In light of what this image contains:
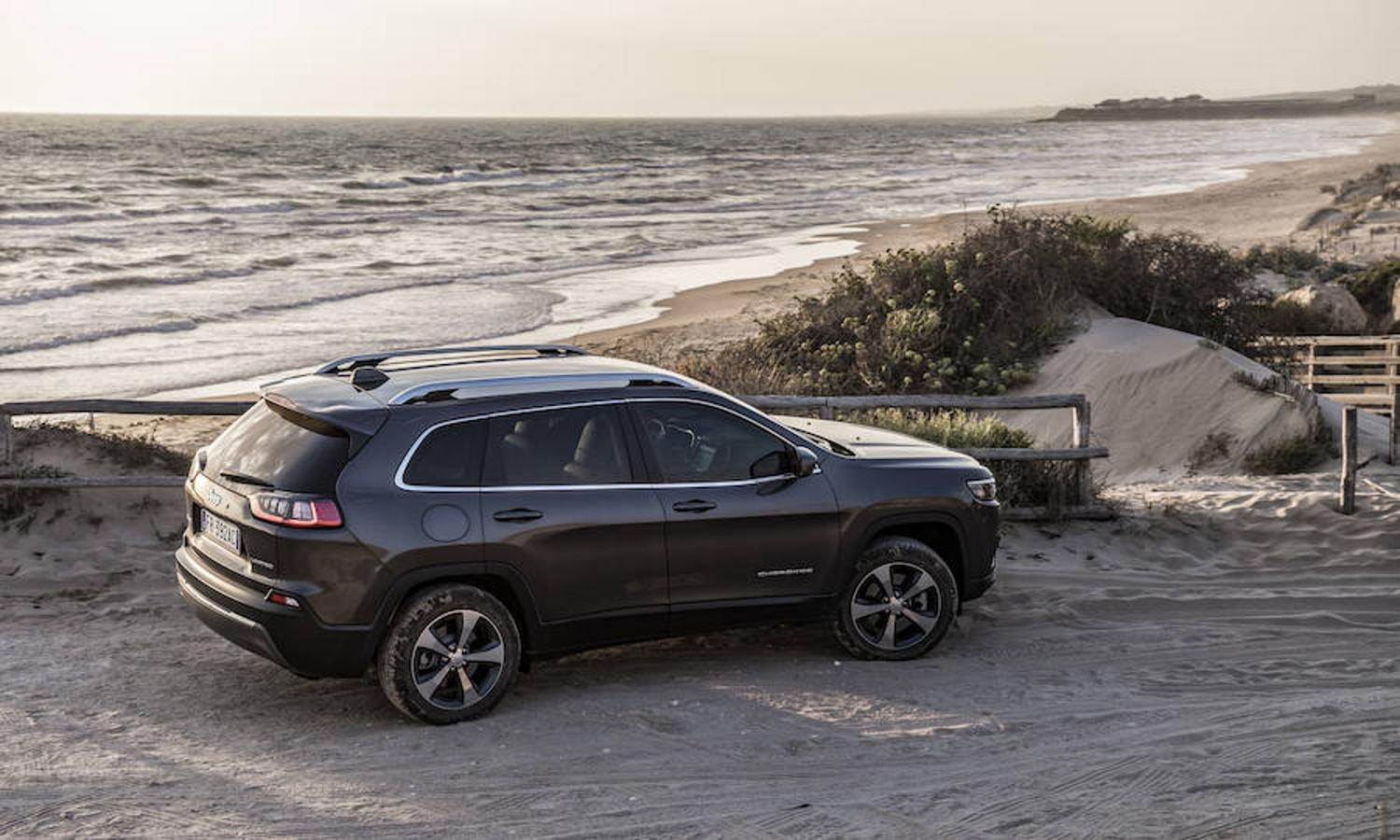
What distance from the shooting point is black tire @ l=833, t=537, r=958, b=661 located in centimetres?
804

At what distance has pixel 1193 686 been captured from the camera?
778 cm

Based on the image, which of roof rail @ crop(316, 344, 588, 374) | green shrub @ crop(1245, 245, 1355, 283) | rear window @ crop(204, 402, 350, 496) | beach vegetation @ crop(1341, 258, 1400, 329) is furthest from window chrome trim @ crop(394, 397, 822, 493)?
green shrub @ crop(1245, 245, 1355, 283)

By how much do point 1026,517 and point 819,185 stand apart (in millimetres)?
52980

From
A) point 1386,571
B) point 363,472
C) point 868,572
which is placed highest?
point 363,472

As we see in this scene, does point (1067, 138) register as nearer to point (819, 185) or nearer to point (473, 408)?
point (819, 185)

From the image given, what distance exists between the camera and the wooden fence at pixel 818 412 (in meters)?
10.4

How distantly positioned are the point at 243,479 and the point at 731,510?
2.40 m

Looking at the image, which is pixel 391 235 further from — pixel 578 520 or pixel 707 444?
pixel 578 520

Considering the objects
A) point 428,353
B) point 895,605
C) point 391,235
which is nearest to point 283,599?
point 428,353

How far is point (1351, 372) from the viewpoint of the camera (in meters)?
18.2

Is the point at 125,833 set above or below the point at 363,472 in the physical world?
below

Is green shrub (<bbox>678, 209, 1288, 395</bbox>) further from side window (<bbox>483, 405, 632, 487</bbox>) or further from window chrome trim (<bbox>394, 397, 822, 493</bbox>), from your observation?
side window (<bbox>483, 405, 632, 487</bbox>)

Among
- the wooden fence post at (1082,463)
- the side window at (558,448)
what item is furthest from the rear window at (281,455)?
the wooden fence post at (1082,463)

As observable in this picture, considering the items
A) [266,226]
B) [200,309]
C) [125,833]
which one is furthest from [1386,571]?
[266,226]
